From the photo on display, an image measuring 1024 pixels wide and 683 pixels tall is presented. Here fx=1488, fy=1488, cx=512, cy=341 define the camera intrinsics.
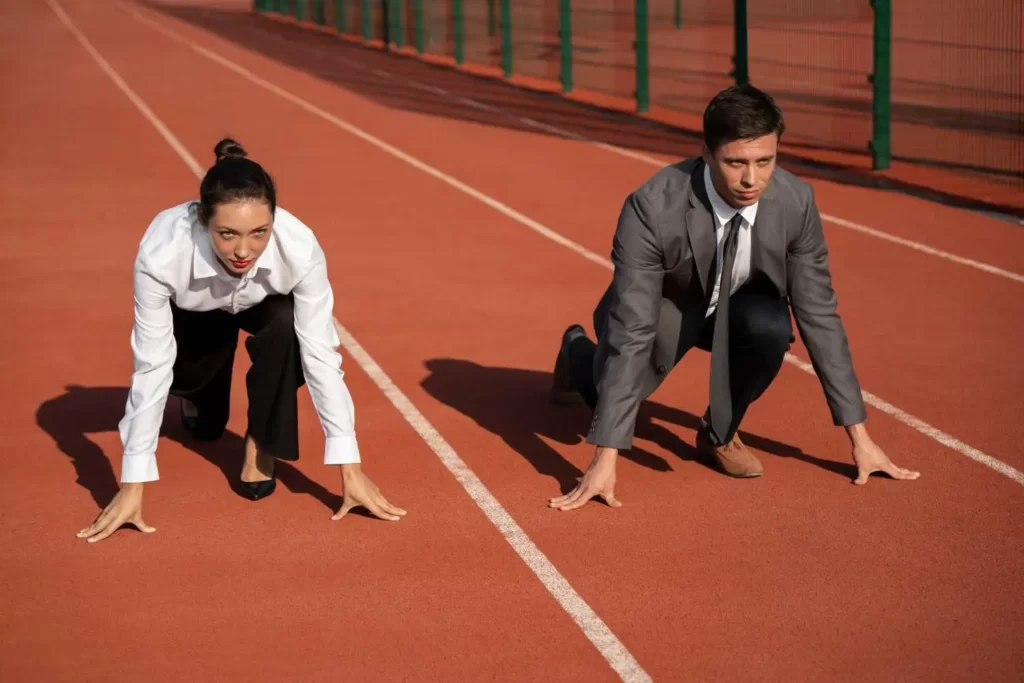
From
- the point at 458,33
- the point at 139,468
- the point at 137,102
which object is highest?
the point at 458,33

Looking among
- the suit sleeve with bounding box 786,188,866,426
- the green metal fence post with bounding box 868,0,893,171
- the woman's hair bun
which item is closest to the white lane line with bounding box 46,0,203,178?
the green metal fence post with bounding box 868,0,893,171

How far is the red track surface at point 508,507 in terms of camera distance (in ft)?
15.0

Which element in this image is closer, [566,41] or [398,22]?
[566,41]

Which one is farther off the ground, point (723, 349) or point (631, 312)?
point (631, 312)

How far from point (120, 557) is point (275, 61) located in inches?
978

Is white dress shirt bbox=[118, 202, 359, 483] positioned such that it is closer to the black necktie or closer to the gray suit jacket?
the gray suit jacket

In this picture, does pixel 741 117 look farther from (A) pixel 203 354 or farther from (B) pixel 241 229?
(A) pixel 203 354

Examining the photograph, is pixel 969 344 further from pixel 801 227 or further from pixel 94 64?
pixel 94 64

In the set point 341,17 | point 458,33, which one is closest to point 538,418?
point 458,33

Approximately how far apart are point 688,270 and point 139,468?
2.17 metres

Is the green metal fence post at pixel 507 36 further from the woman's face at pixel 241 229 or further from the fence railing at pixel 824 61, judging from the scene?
the woman's face at pixel 241 229

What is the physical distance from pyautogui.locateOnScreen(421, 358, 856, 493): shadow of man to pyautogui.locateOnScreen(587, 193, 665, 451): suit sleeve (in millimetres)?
592

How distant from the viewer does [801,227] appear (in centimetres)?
559

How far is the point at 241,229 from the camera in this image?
198 inches
